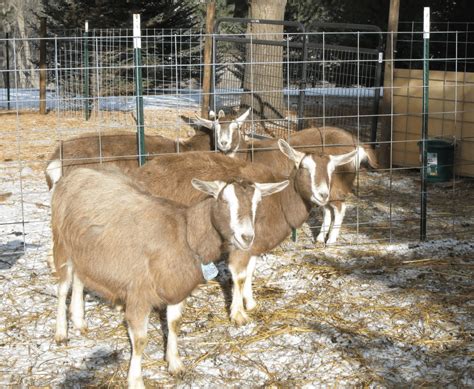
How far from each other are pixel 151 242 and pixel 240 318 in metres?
1.50

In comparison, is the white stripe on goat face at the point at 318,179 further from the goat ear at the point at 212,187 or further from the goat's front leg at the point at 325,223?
the goat's front leg at the point at 325,223

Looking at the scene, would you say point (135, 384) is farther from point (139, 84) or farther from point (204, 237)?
point (139, 84)

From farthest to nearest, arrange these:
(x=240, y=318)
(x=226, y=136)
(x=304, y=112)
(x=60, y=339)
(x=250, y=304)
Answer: (x=304, y=112) → (x=226, y=136) → (x=250, y=304) → (x=240, y=318) → (x=60, y=339)

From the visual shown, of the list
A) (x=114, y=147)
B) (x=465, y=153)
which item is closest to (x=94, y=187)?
(x=114, y=147)

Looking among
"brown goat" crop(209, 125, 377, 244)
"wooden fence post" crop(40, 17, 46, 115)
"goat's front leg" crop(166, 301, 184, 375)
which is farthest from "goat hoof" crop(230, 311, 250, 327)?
"wooden fence post" crop(40, 17, 46, 115)

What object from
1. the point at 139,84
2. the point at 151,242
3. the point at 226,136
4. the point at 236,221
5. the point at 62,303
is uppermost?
the point at 139,84

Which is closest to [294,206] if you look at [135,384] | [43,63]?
[135,384]

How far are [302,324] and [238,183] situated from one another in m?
1.74

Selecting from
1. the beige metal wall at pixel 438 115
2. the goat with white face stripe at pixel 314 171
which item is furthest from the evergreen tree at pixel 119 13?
the goat with white face stripe at pixel 314 171

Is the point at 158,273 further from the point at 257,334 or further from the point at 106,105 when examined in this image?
the point at 106,105

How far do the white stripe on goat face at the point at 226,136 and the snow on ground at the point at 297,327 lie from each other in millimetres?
1863

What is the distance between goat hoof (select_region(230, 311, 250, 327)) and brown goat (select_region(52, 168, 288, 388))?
3.00 feet

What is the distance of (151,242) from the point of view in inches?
198

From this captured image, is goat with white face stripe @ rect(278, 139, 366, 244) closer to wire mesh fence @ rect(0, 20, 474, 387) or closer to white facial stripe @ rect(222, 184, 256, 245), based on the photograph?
wire mesh fence @ rect(0, 20, 474, 387)
